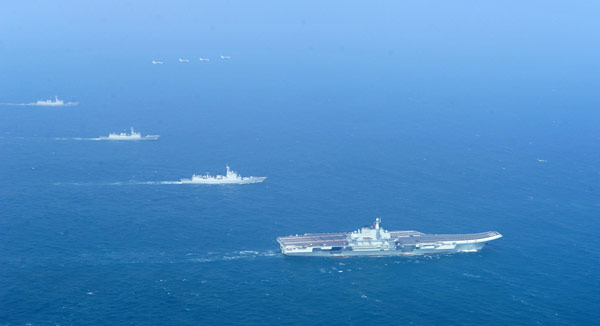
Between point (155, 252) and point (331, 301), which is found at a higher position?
point (155, 252)

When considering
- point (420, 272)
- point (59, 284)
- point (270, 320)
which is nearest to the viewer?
point (270, 320)

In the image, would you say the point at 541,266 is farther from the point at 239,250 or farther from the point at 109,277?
the point at 109,277

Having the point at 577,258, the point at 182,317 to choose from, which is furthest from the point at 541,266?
the point at 182,317

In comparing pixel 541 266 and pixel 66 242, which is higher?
pixel 66 242

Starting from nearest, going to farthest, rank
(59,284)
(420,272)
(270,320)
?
(270,320)
(59,284)
(420,272)

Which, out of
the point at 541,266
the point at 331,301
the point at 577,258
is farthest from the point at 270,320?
the point at 577,258

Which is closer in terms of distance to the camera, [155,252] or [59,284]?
[59,284]

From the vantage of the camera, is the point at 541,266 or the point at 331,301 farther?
the point at 541,266

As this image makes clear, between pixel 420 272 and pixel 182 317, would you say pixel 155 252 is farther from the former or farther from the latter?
pixel 420 272
